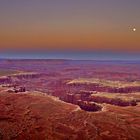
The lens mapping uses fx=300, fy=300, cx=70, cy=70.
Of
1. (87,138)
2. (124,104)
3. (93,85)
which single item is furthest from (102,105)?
(93,85)

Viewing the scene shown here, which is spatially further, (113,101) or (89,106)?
(113,101)

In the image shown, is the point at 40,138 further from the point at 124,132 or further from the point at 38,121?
the point at 124,132

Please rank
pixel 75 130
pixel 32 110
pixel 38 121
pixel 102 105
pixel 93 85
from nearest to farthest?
pixel 75 130 → pixel 38 121 → pixel 32 110 → pixel 102 105 → pixel 93 85

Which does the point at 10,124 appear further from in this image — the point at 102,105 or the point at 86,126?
the point at 102,105

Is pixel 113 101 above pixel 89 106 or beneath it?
beneath

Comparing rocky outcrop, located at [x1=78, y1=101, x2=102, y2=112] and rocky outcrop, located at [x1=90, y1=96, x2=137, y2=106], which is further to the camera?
rocky outcrop, located at [x1=90, y1=96, x2=137, y2=106]

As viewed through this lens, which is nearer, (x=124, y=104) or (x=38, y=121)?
(x=38, y=121)

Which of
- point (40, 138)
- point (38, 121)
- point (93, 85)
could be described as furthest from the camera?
point (93, 85)

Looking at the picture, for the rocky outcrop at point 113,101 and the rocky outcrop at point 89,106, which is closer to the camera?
the rocky outcrop at point 89,106

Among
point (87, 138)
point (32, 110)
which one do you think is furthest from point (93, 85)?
point (87, 138)
